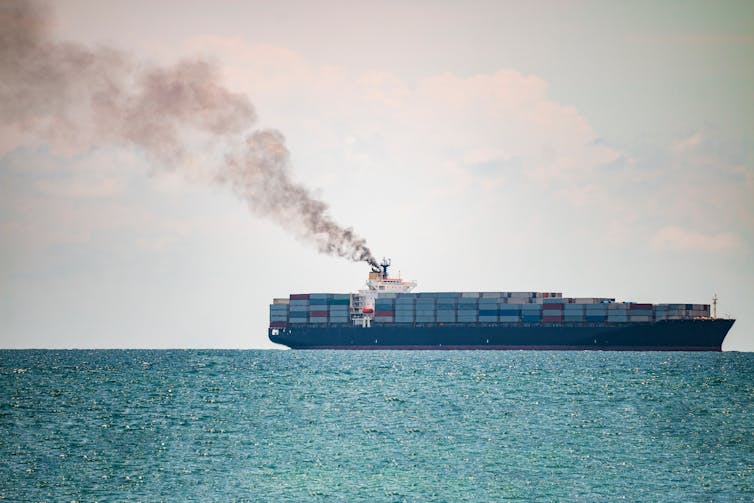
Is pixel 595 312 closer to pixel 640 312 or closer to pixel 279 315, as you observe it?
pixel 640 312

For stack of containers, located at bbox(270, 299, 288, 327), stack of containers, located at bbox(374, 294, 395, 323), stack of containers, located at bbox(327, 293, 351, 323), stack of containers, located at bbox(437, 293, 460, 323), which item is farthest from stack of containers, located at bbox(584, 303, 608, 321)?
stack of containers, located at bbox(270, 299, 288, 327)

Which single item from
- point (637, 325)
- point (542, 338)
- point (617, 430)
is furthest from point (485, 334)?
point (617, 430)

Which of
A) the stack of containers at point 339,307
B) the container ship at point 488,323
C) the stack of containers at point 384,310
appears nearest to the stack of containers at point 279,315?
the container ship at point 488,323

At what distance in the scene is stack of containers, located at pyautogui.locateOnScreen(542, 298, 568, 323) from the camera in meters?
145

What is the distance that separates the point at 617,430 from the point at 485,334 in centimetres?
8932

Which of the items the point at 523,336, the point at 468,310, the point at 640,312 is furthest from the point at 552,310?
the point at 640,312

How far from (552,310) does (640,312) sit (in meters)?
11.4

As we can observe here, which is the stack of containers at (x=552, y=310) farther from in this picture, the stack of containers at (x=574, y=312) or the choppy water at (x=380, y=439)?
the choppy water at (x=380, y=439)

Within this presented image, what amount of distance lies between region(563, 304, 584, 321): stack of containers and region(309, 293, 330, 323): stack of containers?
3367cm

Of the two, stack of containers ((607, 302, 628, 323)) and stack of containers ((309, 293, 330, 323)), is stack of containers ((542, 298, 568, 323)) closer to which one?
stack of containers ((607, 302, 628, 323))

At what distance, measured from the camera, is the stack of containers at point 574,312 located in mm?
144625

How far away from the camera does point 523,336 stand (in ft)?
477

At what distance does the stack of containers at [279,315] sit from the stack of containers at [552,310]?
1462 inches

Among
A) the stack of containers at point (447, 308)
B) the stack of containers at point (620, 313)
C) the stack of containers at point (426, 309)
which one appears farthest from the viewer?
the stack of containers at point (426, 309)
